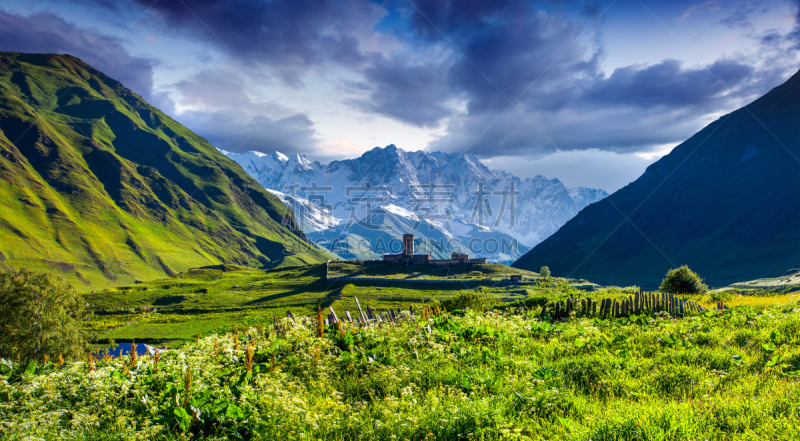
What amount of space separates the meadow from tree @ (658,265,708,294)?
2539 centimetres

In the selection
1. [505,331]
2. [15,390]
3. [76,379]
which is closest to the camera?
[15,390]

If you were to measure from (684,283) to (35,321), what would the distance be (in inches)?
3263

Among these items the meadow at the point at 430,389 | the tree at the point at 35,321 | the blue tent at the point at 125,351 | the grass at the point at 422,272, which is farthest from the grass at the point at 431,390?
the grass at the point at 422,272

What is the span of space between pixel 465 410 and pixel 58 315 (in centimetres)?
7342

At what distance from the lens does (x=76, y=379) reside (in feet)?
34.5

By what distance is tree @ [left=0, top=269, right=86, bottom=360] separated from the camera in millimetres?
55344

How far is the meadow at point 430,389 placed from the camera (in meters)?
7.89

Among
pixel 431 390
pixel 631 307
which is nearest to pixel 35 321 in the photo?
pixel 431 390

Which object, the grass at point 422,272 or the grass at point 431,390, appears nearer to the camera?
the grass at point 431,390

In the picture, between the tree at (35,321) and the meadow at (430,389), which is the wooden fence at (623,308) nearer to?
the meadow at (430,389)

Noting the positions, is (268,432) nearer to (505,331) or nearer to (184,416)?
(184,416)

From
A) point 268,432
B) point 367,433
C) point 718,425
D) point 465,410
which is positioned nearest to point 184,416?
point 268,432

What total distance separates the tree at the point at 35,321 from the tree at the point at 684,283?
7388 cm

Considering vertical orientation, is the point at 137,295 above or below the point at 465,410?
below
